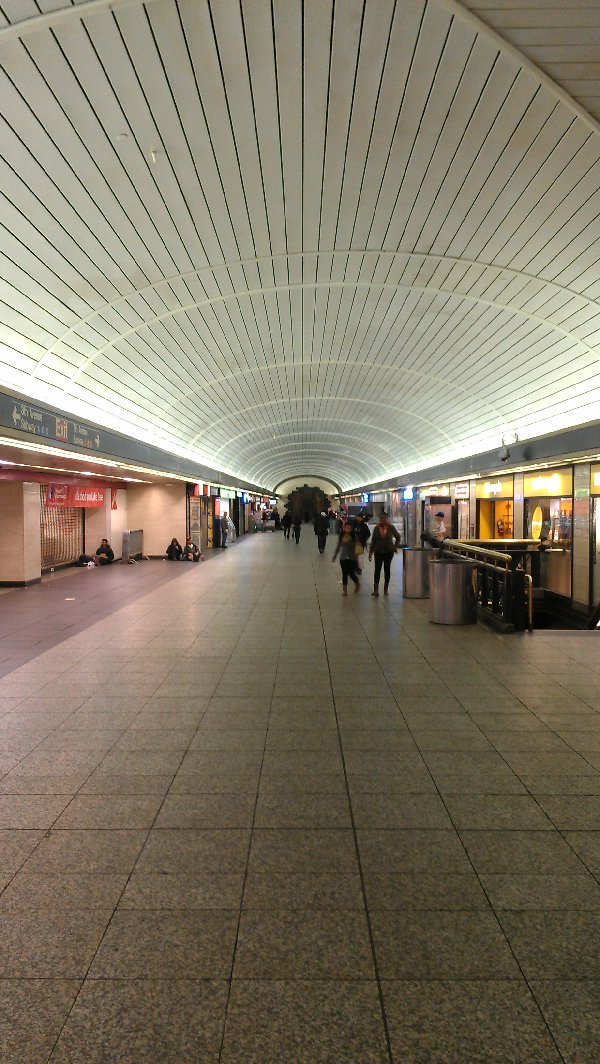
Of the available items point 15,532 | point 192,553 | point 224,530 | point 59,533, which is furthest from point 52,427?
point 224,530

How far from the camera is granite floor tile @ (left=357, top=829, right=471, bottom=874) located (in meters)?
3.19

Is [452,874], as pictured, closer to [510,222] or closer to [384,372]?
[510,222]

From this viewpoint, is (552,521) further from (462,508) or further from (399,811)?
(399,811)

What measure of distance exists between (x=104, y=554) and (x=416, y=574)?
11.3m

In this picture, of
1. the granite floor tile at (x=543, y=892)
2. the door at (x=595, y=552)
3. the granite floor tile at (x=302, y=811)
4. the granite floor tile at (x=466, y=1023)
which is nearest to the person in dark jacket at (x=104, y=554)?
the door at (x=595, y=552)

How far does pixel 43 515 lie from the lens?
1800cm

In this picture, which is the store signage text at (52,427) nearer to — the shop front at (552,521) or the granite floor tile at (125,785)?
the granite floor tile at (125,785)

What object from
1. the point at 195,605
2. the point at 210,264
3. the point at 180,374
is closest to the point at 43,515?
the point at 180,374

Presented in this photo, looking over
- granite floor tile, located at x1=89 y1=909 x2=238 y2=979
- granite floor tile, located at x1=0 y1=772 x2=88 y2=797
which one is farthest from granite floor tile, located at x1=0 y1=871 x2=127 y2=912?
granite floor tile, located at x1=0 y1=772 x2=88 y2=797

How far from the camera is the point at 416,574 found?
12.8m

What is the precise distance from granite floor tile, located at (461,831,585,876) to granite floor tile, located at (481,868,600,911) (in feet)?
0.17

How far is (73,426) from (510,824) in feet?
29.2

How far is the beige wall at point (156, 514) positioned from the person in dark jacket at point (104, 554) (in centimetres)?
252

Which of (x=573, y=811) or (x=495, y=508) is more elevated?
(x=495, y=508)
